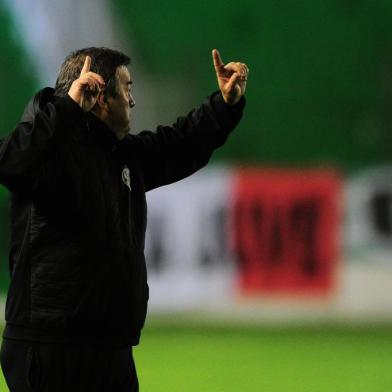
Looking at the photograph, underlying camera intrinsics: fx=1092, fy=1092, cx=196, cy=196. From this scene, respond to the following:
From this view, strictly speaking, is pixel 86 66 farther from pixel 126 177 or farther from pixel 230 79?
pixel 230 79

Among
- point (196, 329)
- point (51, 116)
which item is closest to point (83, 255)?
point (51, 116)

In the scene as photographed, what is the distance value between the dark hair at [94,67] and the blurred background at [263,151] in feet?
12.3

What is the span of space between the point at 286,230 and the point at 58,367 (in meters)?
4.17

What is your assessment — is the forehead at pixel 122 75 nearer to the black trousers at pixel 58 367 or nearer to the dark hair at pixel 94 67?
→ the dark hair at pixel 94 67

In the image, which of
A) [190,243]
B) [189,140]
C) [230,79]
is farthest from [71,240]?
[190,243]

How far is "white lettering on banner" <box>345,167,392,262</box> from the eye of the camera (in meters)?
6.70

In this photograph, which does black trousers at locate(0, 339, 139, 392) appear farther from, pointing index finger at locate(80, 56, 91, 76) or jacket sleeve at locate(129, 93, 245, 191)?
pointing index finger at locate(80, 56, 91, 76)

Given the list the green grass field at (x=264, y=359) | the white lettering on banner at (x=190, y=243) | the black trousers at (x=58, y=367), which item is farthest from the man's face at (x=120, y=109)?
the white lettering on banner at (x=190, y=243)

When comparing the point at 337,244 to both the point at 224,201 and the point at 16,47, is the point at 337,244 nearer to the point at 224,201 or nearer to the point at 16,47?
the point at 224,201

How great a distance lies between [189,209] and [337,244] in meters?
0.94

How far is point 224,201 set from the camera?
6.74 m

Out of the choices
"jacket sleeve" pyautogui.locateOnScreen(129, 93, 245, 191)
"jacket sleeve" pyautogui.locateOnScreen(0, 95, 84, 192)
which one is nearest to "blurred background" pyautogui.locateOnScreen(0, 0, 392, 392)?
"jacket sleeve" pyautogui.locateOnScreen(129, 93, 245, 191)

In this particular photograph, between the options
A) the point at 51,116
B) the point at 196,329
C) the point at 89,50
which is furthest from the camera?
the point at 196,329

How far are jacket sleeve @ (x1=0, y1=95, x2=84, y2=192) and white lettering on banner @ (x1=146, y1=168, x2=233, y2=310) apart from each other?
4.02 metres
